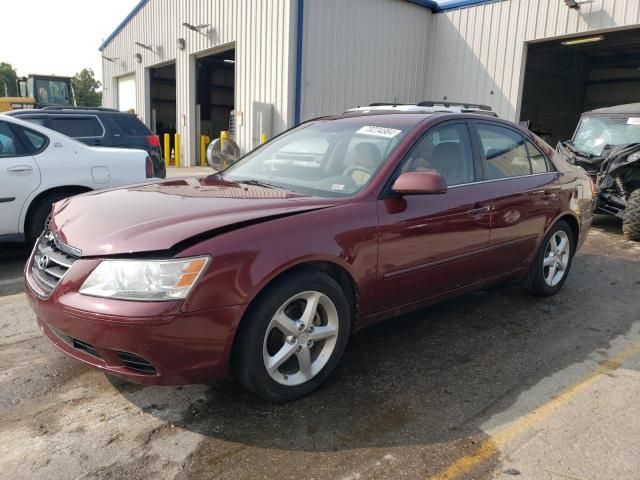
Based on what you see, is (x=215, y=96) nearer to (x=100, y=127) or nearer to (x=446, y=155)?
(x=100, y=127)

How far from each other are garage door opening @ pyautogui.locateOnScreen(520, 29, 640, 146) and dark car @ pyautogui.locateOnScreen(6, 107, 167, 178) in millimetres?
17926

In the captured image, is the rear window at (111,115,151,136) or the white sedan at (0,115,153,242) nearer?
the white sedan at (0,115,153,242)

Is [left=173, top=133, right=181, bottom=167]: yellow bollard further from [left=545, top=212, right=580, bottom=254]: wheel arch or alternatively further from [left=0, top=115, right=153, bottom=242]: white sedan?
[left=545, top=212, right=580, bottom=254]: wheel arch

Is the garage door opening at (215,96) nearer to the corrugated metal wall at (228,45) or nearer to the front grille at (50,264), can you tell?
the corrugated metal wall at (228,45)

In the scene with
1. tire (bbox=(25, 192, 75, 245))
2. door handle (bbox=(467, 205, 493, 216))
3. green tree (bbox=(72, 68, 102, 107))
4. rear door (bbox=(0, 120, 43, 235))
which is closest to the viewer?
door handle (bbox=(467, 205, 493, 216))

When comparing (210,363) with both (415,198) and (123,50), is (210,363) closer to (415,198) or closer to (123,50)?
(415,198)

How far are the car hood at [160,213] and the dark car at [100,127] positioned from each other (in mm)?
5461

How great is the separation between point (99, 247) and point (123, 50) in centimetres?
2395

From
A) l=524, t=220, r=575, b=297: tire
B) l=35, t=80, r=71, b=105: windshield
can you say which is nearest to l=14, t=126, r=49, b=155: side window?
l=524, t=220, r=575, b=297: tire

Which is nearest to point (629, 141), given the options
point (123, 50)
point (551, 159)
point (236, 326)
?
point (551, 159)

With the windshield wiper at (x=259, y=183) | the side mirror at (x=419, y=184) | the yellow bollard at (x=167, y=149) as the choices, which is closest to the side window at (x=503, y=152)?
the side mirror at (x=419, y=184)

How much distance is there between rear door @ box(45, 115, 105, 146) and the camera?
8.33m

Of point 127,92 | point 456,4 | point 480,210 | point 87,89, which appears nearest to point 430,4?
point 456,4

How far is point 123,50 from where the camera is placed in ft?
77.1
